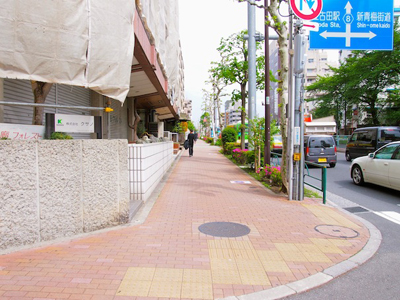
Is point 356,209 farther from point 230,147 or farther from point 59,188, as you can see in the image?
point 230,147

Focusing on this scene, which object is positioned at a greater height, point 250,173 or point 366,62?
point 366,62

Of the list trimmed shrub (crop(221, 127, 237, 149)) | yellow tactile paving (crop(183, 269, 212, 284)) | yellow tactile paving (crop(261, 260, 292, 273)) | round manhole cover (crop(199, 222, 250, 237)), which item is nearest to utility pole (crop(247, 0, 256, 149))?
trimmed shrub (crop(221, 127, 237, 149))

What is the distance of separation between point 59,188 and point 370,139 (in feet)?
57.3

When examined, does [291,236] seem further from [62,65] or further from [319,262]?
[62,65]

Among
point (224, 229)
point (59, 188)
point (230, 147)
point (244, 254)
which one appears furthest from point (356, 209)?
point (230, 147)

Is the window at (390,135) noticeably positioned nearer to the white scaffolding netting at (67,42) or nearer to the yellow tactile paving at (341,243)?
the yellow tactile paving at (341,243)

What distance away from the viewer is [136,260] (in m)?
3.97

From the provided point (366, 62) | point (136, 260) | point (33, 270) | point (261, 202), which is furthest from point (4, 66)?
point (366, 62)

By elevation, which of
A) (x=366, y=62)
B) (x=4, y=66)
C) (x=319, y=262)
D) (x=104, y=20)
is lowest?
(x=319, y=262)

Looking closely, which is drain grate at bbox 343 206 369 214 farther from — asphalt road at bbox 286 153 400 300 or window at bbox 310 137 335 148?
window at bbox 310 137 335 148

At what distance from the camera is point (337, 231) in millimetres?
5344

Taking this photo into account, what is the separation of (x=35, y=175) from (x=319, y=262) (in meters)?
4.01

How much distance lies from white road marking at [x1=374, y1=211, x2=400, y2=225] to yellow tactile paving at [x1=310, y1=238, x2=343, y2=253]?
232 cm

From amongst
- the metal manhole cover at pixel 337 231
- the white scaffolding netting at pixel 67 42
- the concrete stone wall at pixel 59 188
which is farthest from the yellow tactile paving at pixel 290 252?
the white scaffolding netting at pixel 67 42
